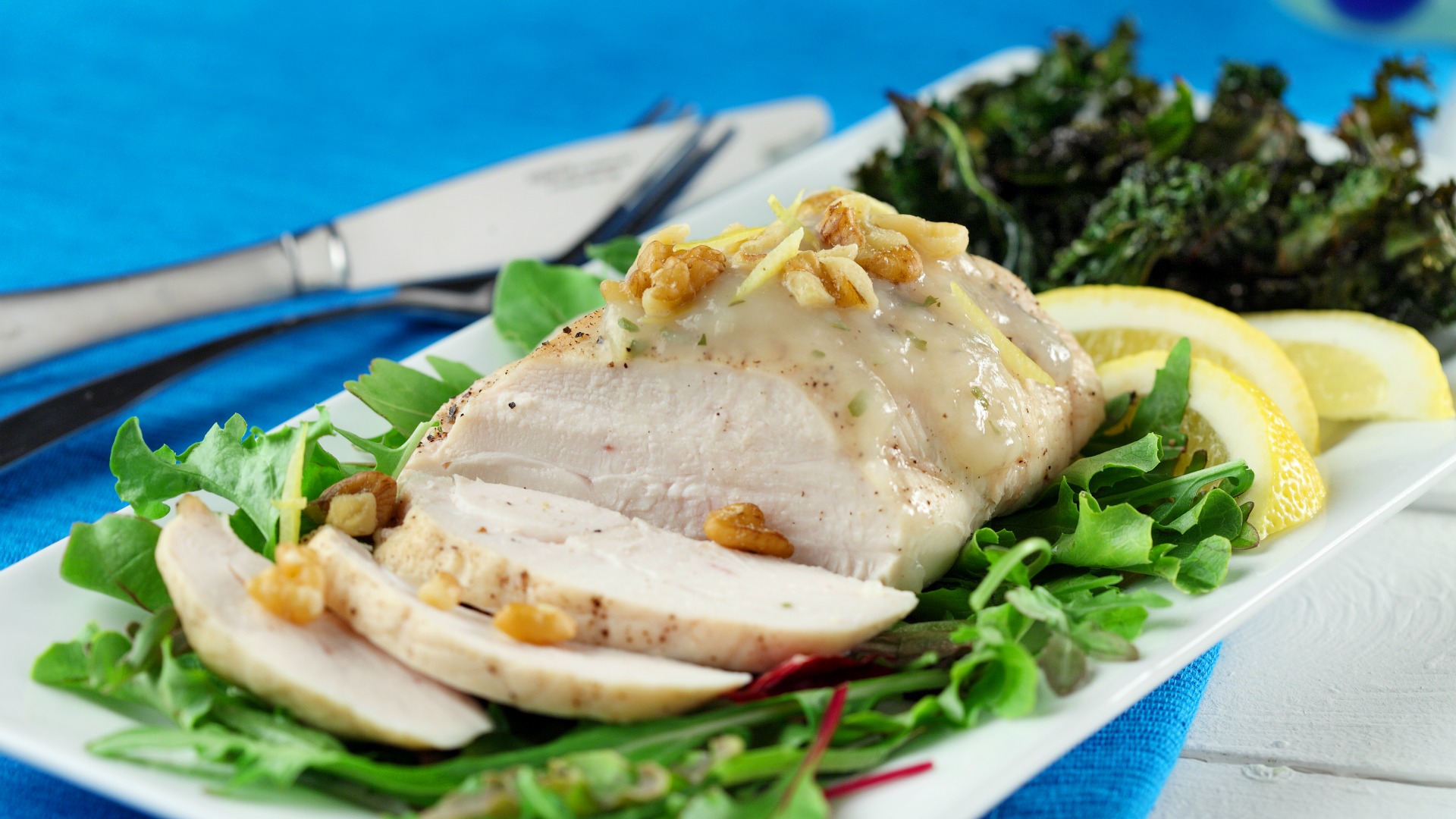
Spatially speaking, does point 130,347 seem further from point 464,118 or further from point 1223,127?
point 1223,127

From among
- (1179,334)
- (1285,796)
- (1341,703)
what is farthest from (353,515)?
(1179,334)

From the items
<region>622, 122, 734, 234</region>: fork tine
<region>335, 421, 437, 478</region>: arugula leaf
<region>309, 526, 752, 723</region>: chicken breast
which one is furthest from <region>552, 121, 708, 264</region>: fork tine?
<region>309, 526, 752, 723</region>: chicken breast

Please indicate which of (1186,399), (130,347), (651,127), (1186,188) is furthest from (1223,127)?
(130,347)

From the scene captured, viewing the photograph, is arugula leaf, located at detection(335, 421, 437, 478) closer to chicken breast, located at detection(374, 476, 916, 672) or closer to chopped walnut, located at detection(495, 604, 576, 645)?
chicken breast, located at detection(374, 476, 916, 672)

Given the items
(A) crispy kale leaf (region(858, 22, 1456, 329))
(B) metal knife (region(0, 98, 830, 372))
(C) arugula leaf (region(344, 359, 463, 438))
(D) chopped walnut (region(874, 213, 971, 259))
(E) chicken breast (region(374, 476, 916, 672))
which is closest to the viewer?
(E) chicken breast (region(374, 476, 916, 672))

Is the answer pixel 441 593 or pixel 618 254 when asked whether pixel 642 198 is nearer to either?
pixel 618 254
